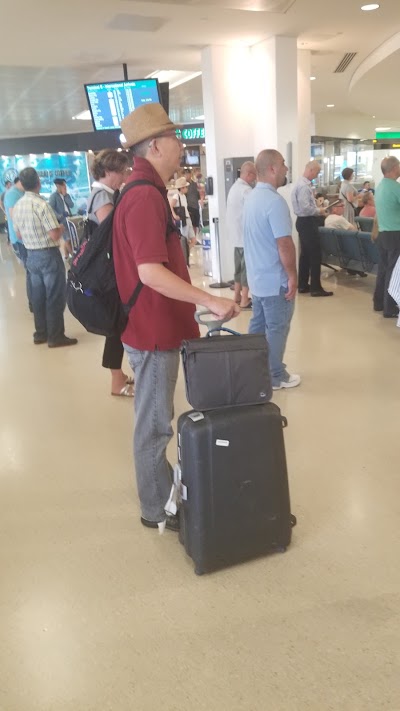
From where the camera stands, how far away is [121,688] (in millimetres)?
1688

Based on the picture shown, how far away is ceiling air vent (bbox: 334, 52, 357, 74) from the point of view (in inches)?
335

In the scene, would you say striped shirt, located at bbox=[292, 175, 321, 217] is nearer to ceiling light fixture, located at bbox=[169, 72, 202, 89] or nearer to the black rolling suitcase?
ceiling light fixture, located at bbox=[169, 72, 202, 89]

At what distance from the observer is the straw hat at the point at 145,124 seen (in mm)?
2010

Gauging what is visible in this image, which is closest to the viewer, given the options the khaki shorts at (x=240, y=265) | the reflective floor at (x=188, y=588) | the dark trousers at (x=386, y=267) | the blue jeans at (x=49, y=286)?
the reflective floor at (x=188, y=588)

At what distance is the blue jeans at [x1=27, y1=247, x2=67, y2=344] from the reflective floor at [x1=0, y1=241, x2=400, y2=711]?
176 cm

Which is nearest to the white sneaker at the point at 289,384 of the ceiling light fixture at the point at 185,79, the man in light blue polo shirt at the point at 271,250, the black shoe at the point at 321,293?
the man in light blue polo shirt at the point at 271,250

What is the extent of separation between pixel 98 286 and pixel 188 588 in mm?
1151

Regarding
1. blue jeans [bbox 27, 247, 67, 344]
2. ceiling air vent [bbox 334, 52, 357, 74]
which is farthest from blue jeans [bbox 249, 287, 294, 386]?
ceiling air vent [bbox 334, 52, 357, 74]

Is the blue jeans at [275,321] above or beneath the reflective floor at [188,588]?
above

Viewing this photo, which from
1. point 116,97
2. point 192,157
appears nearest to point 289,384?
point 116,97

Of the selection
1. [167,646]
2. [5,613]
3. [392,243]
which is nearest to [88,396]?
[5,613]

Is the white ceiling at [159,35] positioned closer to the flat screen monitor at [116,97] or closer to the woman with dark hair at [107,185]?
the flat screen monitor at [116,97]

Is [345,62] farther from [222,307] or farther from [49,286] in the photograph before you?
[222,307]

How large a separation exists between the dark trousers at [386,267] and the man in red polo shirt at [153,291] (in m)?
3.68
